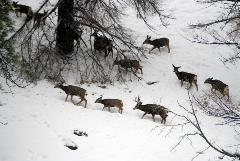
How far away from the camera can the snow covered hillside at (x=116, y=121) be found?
12.5m

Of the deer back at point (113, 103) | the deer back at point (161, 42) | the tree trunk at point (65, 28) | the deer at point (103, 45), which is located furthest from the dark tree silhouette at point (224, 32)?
the tree trunk at point (65, 28)

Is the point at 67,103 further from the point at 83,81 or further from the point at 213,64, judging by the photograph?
the point at 213,64

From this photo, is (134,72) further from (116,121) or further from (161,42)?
(116,121)

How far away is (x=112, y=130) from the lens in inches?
566

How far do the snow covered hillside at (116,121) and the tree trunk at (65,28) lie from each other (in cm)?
176

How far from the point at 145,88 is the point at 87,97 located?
9.54 ft

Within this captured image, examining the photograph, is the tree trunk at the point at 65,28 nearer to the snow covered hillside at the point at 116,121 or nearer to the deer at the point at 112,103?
the snow covered hillside at the point at 116,121

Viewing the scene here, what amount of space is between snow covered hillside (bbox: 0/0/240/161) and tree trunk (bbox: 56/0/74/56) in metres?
1.76

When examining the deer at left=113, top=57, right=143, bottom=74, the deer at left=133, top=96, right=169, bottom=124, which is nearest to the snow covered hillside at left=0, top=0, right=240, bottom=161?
the deer at left=133, top=96, right=169, bottom=124

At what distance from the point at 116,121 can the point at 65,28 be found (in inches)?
225

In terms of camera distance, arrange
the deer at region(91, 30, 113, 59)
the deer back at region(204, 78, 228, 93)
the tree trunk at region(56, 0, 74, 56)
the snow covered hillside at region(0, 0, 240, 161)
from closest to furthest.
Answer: the snow covered hillside at region(0, 0, 240, 161) < the tree trunk at region(56, 0, 74, 56) < the deer back at region(204, 78, 228, 93) < the deer at region(91, 30, 113, 59)

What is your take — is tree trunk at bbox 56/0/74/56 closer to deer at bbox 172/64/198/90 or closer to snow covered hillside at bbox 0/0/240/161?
snow covered hillside at bbox 0/0/240/161

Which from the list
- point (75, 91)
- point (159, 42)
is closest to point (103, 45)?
point (159, 42)

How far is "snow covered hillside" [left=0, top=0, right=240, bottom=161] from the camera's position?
1247 cm
